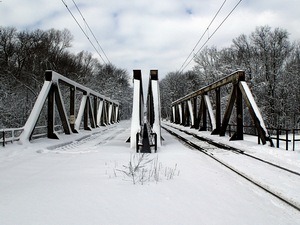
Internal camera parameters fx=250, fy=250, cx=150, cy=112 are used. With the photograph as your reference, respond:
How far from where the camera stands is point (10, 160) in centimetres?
893

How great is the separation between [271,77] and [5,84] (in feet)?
107

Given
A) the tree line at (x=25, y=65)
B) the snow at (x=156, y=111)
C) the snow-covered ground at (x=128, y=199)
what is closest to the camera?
the snow-covered ground at (x=128, y=199)

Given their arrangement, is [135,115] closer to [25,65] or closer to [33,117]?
[33,117]

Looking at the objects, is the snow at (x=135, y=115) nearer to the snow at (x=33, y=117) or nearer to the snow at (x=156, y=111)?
the snow at (x=156, y=111)

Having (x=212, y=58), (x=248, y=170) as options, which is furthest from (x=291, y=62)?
(x=248, y=170)

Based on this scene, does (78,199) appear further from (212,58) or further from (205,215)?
(212,58)

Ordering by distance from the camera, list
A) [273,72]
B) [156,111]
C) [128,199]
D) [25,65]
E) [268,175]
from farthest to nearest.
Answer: [25,65], [273,72], [156,111], [268,175], [128,199]

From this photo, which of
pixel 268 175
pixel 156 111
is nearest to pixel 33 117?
pixel 156 111

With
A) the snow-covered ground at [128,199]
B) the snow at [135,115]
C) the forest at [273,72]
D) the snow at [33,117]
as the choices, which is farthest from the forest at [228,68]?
the snow-covered ground at [128,199]

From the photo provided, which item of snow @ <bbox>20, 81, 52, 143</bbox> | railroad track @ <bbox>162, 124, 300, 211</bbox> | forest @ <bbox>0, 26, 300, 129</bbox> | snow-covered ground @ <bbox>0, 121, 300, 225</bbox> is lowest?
railroad track @ <bbox>162, 124, 300, 211</bbox>

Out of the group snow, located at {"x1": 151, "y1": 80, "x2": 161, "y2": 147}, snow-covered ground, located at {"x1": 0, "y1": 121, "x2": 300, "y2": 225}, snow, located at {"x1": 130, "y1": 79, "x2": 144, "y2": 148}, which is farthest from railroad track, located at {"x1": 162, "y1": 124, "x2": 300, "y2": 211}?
snow, located at {"x1": 130, "y1": 79, "x2": 144, "y2": 148}

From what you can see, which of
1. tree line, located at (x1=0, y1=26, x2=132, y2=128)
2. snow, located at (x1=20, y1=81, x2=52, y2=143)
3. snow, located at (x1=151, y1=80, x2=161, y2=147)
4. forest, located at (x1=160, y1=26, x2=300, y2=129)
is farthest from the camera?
forest, located at (x1=160, y1=26, x2=300, y2=129)

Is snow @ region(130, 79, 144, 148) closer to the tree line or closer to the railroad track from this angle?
the railroad track

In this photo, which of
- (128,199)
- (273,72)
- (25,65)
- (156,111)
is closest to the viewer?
(128,199)
